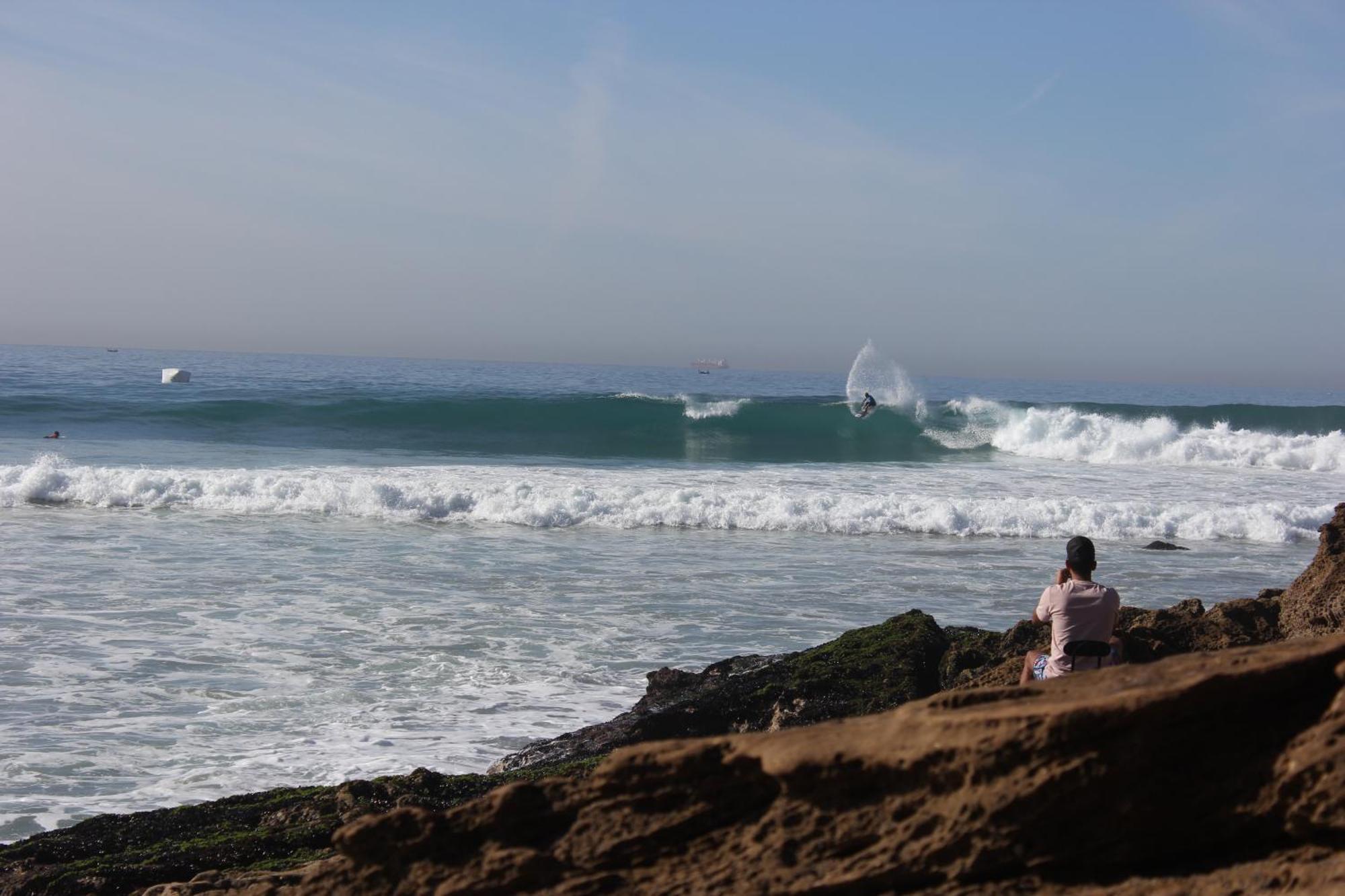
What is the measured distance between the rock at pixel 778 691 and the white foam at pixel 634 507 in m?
9.33

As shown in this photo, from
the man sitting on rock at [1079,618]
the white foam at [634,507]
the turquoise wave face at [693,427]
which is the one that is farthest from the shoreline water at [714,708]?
the turquoise wave face at [693,427]

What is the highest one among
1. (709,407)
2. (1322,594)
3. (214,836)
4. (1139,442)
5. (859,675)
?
(709,407)

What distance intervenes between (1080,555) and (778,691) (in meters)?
2.25

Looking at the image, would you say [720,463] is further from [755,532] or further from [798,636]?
[798,636]

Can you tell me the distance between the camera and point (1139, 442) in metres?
30.2

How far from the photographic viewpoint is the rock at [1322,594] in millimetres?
5770

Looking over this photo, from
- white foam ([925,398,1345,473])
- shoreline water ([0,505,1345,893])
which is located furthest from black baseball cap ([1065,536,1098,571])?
white foam ([925,398,1345,473])

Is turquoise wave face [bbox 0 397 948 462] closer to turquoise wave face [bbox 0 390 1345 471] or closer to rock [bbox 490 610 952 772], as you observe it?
turquoise wave face [bbox 0 390 1345 471]

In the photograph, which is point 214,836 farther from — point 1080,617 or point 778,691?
point 1080,617

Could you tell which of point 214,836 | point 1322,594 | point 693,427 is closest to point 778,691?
point 1322,594

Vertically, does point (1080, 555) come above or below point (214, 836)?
above

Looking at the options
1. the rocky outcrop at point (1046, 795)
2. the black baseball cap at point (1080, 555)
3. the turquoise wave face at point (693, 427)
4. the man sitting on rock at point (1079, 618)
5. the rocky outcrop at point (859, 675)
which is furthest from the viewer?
the turquoise wave face at point (693, 427)

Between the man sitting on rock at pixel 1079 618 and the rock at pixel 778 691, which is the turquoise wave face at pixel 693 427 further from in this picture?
the man sitting on rock at pixel 1079 618

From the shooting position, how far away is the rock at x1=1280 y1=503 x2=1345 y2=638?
5770 mm
